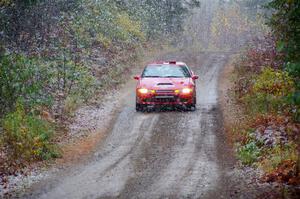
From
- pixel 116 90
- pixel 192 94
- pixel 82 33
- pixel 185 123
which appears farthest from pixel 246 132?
pixel 82 33

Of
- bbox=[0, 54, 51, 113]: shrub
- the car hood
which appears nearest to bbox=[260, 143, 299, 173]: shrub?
the car hood

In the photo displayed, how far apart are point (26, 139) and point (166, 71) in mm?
7762

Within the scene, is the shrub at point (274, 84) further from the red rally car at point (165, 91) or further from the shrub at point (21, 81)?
the shrub at point (21, 81)

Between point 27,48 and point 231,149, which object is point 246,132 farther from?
point 27,48

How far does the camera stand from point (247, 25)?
219 ft

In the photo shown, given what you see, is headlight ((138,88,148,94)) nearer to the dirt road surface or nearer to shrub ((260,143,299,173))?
the dirt road surface

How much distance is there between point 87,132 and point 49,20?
11584 millimetres

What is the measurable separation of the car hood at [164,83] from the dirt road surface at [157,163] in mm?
968

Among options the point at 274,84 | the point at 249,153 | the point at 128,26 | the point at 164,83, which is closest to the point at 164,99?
the point at 164,83

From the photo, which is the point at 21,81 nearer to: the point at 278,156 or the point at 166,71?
the point at 166,71

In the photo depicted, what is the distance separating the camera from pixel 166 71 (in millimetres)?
19844

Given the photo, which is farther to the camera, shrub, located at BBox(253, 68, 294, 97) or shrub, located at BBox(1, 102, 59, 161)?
shrub, located at BBox(253, 68, 294, 97)

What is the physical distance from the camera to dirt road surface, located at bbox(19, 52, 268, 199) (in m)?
10.5

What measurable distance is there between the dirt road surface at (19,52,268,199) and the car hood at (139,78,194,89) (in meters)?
0.97
